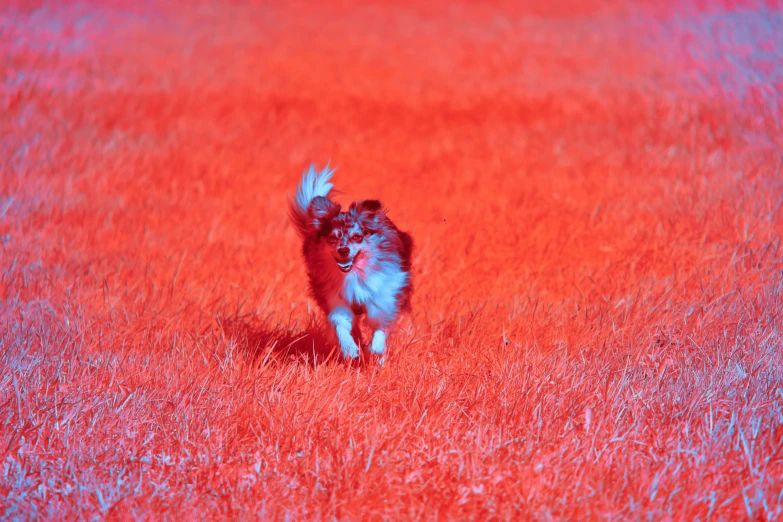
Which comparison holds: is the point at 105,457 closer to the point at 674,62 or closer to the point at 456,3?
the point at 674,62

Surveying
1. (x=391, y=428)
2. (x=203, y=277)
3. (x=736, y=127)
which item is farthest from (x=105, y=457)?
(x=736, y=127)

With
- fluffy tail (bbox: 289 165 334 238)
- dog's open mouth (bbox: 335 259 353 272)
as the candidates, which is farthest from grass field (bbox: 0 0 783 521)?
fluffy tail (bbox: 289 165 334 238)

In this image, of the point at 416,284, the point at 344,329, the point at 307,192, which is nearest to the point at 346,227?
the point at 344,329

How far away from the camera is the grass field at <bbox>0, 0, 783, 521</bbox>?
297cm

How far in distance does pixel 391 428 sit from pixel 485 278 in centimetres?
219

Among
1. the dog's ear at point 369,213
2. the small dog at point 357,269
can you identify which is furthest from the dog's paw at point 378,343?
the dog's ear at point 369,213

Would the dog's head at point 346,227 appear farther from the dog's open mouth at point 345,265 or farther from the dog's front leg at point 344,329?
the dog's front leg at point 344,329

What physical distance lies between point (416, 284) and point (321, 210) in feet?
4.31

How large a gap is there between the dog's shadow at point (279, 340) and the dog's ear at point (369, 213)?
0.67 m

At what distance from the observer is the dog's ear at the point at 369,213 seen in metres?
3.96

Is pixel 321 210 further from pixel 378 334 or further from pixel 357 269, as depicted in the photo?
pixel 378 334

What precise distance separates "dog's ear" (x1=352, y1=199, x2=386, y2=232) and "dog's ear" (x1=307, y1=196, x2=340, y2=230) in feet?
0.40

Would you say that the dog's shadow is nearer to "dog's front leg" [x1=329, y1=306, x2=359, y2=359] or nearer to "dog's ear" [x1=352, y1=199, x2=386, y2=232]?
"dog's front leg" [x1=329, y1=306, x2=359, y2=359]

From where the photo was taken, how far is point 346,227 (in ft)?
12.7
